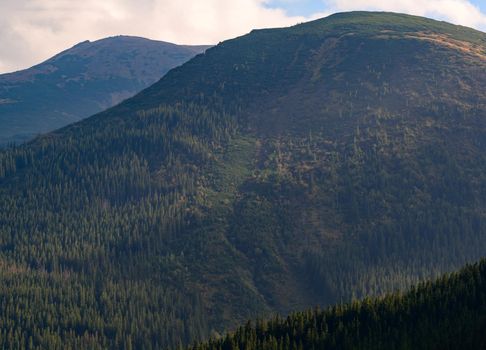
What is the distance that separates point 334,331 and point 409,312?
56.4 ft

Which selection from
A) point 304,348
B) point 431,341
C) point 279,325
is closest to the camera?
point 431,341

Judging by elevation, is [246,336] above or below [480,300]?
below

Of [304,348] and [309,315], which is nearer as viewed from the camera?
[304,348]

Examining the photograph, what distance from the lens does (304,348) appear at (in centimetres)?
16650

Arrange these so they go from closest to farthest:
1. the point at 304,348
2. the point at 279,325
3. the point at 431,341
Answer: the point at 431,341 < the point at 304,348 < the point at 279,325

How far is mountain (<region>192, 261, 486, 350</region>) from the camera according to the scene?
159m

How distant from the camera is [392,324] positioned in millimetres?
168875

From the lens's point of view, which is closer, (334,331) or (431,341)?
(431,341)


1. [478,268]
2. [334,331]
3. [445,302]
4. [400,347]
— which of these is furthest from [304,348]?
[478,268]

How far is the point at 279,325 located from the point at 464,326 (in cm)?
4371

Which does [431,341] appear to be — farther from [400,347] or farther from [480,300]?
[480,300]

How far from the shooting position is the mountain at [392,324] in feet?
521

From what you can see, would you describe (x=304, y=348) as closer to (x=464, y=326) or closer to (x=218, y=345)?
(x=218, y=345)

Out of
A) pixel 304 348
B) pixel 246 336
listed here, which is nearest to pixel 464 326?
pixel 304 348
